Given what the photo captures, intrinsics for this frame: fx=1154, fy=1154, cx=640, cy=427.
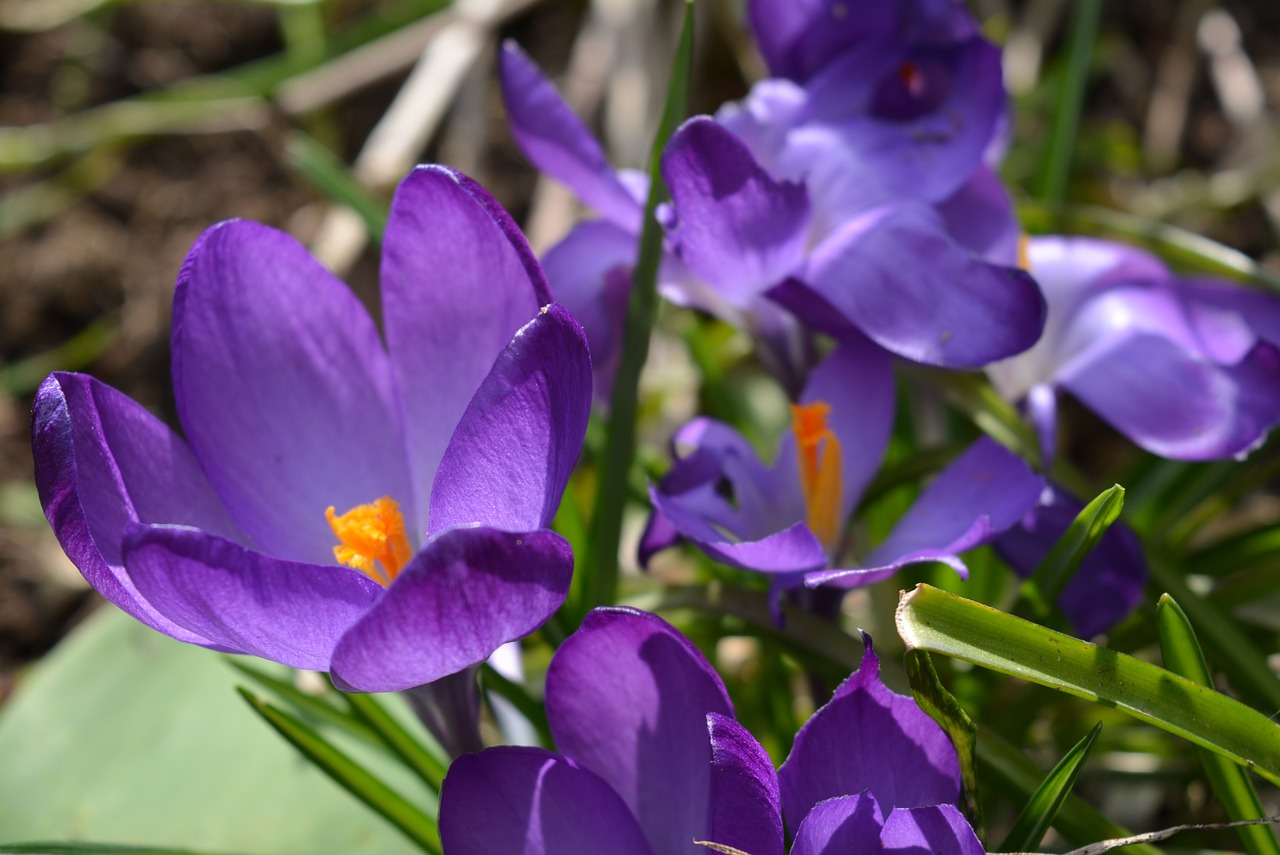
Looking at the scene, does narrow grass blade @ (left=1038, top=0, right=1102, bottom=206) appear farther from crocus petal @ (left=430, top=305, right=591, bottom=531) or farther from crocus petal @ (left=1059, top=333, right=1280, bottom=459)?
crocus petal @ (left=430, top=305, right=591, bottom=531)

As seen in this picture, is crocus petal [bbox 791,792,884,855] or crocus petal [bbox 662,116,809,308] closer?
crocus petal [bbox 791,792,884,855]

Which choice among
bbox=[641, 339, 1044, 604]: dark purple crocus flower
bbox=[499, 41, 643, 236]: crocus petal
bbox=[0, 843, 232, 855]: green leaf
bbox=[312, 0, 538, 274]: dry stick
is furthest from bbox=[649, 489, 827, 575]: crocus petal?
bbox=[312, 0, 538, 274]: dry stick

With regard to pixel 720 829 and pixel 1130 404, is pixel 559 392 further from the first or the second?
pixel 1130 404

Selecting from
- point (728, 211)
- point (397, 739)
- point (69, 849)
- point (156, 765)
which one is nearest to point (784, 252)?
point (728, 211)

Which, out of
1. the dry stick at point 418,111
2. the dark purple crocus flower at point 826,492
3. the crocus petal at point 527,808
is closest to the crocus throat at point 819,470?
the dark purple crocus flower at point 826,492

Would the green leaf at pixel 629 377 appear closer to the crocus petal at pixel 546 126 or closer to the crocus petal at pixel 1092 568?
the crocus petal at pixel 546 126

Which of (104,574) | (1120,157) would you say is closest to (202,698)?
(104,574)

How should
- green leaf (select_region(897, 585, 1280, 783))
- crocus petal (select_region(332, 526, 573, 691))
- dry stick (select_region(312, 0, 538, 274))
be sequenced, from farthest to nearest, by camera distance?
dry stick (select_region(312, 0, 538, 274)), green leaf (select_region(897, 585, 1280, 783)), crocus petal (select_region(332, 526, 573, 691))
